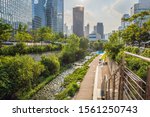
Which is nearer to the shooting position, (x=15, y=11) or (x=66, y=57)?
(x=66, y=57)

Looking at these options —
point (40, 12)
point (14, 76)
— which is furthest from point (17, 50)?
point (40, 12)

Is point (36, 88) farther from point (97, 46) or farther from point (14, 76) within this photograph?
point (97, 46)

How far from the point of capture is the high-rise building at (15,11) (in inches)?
1605

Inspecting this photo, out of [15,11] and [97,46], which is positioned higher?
[15,11]

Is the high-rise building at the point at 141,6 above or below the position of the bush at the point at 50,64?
above

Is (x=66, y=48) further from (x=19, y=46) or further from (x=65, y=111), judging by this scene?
(x=65, y=111)

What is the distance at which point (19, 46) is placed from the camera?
70.1ft

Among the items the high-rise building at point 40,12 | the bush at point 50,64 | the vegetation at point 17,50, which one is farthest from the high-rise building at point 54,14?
the bush at point 50,64

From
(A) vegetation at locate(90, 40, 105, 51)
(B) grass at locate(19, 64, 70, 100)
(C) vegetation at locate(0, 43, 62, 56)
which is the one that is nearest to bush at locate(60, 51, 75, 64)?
(C) vegetation at locate(0, 43, 62, 56)

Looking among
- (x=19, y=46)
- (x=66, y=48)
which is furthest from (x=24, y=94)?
(x=66, y=48)

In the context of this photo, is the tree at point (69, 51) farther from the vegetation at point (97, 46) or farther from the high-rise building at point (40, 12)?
the high-rise building at point (40, 12)

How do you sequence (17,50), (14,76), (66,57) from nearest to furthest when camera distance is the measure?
(14,76) → (17,50) → (66,57)

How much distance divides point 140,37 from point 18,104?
18.1 m

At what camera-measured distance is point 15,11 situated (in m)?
47.2
